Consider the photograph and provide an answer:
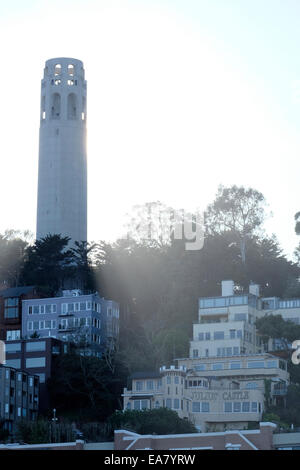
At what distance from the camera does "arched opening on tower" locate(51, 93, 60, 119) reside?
137625mm

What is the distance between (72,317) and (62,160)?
31890 millimetres

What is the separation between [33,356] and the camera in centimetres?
9981

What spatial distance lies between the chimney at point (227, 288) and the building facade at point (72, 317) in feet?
38.1

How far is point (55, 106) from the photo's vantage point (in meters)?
139

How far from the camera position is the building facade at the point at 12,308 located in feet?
364

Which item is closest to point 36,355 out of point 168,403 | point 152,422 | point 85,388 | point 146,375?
point 85,388

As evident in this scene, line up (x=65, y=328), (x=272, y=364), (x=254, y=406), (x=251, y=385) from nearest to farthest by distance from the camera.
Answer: (x=254, y=406), (x=251, y=385), (x=272, y=364), (x=65, y=328)

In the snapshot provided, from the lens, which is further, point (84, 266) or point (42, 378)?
point (84, 266)

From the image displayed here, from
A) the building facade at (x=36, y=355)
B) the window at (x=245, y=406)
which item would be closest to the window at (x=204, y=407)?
the window at (x=245, y=406)

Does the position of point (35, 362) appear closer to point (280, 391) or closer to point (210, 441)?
point (280, 391)

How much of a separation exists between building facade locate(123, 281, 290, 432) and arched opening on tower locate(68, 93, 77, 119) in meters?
40.8

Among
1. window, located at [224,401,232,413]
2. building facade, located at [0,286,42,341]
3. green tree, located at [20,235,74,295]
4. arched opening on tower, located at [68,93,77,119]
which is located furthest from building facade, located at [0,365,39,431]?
arched opening on tower, located at [68,93,77,119]
